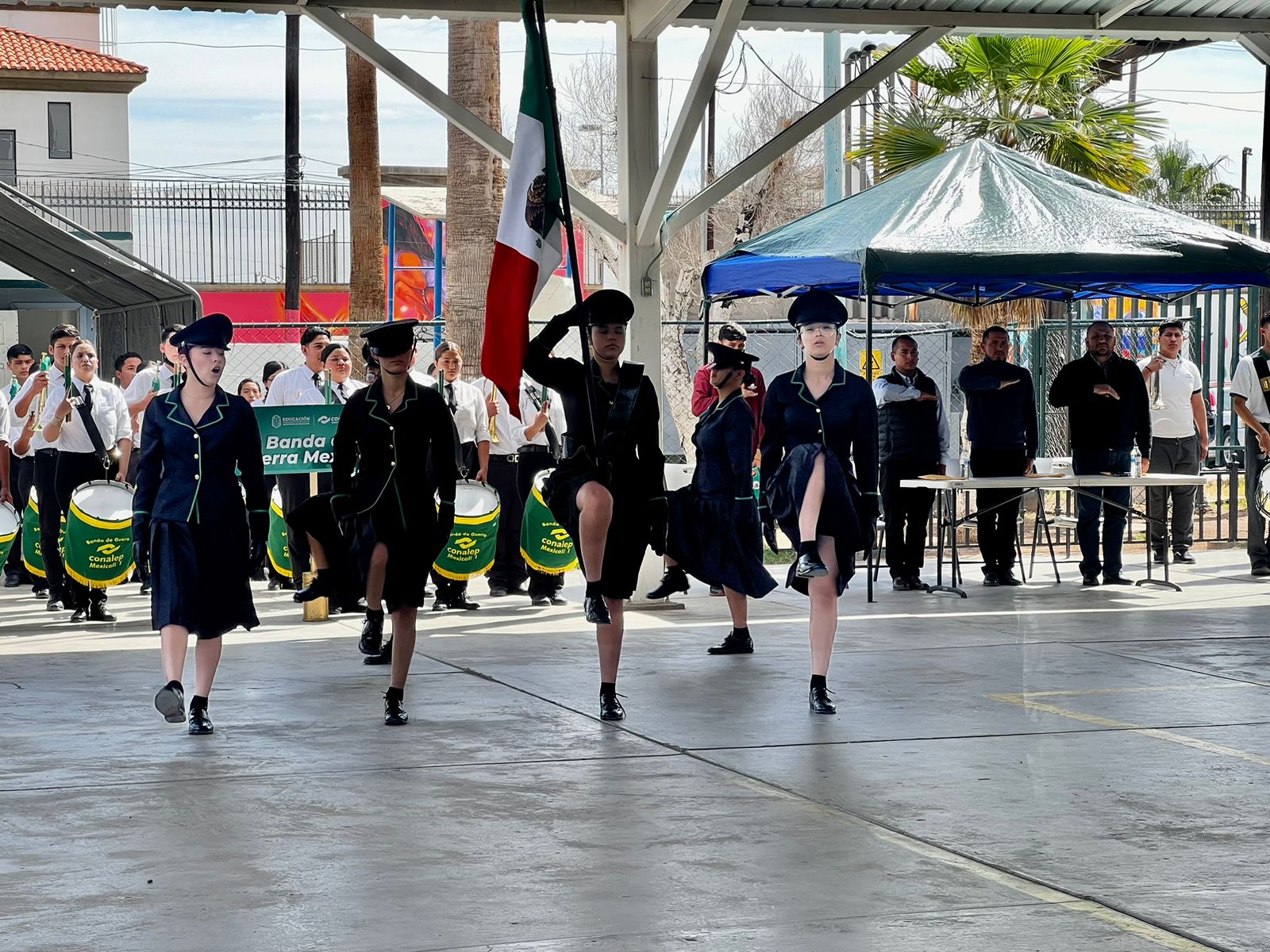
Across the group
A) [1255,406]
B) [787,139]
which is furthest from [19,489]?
[1255,406]

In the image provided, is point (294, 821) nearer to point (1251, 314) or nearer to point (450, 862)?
point (450, 862)

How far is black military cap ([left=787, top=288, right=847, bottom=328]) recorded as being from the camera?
857 cm

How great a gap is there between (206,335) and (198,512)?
0.80 m

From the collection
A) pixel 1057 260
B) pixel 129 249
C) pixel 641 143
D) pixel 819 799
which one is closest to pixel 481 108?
pixel 641 143

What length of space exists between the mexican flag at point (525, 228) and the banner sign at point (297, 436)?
4866 millimetres

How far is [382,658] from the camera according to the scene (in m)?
10.1

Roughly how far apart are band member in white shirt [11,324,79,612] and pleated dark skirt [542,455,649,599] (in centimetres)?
568

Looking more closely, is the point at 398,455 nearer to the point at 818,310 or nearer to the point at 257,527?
the point at 257,527

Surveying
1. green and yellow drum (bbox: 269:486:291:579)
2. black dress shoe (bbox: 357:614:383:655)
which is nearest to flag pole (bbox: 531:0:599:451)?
black dress shoe (bbox: 357:614:383:655)

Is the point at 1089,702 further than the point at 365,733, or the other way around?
the point at 1089,702

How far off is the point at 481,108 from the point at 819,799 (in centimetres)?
1306

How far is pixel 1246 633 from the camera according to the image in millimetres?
11266

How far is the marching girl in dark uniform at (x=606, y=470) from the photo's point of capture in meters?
8.02

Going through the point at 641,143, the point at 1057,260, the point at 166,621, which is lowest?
the point at 166,621
